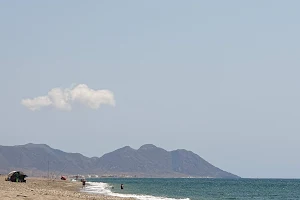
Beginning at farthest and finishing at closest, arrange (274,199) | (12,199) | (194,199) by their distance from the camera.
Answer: (274,199), (194,199), (12,199)

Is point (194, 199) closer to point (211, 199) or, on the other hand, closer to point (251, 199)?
point (211, 199)

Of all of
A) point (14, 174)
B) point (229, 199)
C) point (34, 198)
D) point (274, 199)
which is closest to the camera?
point (34, 198)

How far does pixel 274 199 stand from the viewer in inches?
3755

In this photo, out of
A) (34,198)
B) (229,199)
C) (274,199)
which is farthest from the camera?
(274,199)

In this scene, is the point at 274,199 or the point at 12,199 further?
the point at 274,199

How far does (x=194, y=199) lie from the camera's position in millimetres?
81875

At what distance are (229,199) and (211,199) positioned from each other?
4.42 m

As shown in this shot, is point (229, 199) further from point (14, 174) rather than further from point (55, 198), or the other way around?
point (55, 198)

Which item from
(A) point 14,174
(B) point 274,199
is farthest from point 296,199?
(A) point 14,174

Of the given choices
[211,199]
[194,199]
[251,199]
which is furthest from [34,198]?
[251,199]

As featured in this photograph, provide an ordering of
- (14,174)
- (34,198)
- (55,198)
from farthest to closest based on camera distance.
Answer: (14,174) < (55,198) < (34,198)

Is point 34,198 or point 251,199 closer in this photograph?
point 34,198

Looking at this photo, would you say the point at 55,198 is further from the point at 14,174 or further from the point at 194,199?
the point at 14,174

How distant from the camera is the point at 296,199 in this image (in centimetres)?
9488
